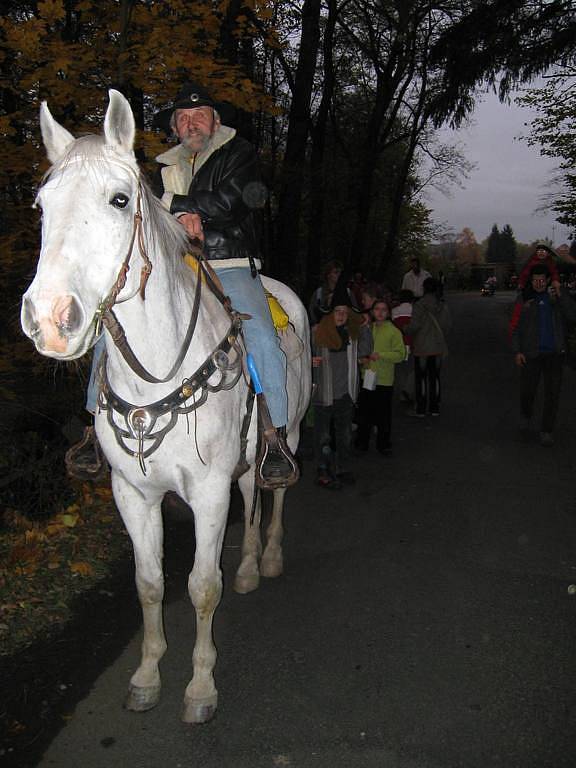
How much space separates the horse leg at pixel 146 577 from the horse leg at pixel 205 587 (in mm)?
219

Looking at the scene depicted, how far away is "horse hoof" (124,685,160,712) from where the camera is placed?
136 inches

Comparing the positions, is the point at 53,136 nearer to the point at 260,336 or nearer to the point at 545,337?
the point at 260,336

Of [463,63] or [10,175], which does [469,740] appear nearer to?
[10,175]

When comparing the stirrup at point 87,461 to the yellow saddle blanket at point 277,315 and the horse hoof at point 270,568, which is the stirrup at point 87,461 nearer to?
the yellow saddle blanket at point 277,315

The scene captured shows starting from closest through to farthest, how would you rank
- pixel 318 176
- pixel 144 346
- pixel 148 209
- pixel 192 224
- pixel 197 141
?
pixel 148 209
pixel 144 346
pixel 192 224
pixel 197 141
pixel 318 176

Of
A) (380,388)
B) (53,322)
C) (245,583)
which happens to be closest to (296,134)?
(380,388)

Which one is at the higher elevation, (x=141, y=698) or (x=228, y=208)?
(x=228, y=208)

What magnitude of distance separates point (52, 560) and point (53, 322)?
3.64 metres

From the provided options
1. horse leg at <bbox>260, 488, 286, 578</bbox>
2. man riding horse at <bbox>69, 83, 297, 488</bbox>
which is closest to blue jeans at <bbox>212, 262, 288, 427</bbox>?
man riding horse at <bbox>69, 83, 297, 488</bbox>

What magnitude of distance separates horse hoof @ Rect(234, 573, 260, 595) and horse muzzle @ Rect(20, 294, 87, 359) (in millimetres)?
3009

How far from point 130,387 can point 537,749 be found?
2.68 m

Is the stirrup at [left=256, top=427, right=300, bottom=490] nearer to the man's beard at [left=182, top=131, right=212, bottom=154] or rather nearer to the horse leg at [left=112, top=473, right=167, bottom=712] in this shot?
the horse leg at [left=112, top=473, right=167, bottom=712]

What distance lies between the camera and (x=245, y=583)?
4.78 metres

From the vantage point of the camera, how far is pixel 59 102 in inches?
271
